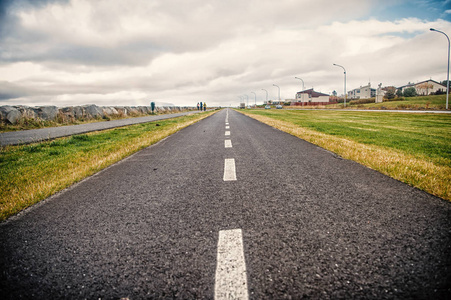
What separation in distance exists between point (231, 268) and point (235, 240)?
369 millimetres

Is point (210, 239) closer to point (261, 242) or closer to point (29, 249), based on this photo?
point (261, 242)

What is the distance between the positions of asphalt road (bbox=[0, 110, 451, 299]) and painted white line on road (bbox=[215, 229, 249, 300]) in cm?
→ 2

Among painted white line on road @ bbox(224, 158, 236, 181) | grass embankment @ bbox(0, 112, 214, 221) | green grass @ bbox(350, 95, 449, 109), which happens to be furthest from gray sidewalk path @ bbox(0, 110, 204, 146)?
green grass @ bbox(350, 95, 449, 109)

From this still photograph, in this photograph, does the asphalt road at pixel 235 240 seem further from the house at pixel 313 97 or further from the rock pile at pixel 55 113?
the house at pixel 313 97

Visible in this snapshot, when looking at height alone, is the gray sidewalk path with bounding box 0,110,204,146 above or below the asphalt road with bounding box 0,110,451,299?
above

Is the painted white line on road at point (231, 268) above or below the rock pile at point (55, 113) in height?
below

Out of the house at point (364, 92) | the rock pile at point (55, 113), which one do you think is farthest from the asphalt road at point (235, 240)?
the house at point (364, 92)

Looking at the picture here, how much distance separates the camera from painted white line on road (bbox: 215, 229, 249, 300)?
1.56 metres

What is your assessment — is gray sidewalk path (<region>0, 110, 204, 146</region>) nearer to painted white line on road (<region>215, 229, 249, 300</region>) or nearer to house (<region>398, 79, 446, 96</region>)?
painted white line on road (<region>215, 229, 249, 300</region>)

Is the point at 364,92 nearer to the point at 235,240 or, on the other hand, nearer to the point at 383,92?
the point at 383,92

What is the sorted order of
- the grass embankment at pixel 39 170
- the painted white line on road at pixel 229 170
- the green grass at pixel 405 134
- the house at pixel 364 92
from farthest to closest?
the house at pixel 364 92
the green grass at pixel 405 134
the painted white line on road at pixel 229 170
the grass embankment at pixel 39 170

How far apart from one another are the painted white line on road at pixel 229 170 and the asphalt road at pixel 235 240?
23cm

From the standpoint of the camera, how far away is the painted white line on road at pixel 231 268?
5.13 feet

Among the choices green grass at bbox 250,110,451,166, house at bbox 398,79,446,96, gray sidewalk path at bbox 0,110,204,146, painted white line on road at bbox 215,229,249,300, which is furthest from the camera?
house at bbox 398,79,446,96
